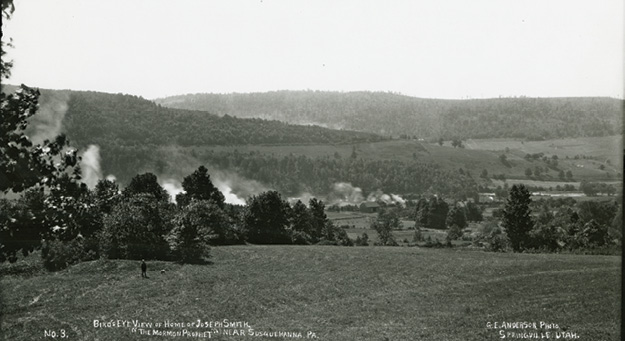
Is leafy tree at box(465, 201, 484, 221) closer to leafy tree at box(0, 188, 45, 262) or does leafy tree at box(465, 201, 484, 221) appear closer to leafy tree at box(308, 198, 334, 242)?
leafy tree at box(308, 198, 334, 242)

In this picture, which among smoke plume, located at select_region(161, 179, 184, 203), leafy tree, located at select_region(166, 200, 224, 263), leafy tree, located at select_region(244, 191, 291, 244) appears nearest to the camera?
leafy tree, located at select_region(166, 200, 224, 263)

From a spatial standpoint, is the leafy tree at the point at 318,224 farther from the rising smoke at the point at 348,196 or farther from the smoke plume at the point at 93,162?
the smoke plume at the point at 93,162

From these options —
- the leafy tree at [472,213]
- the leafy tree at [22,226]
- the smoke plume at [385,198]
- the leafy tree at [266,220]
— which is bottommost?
the smoke plume at [385,198]

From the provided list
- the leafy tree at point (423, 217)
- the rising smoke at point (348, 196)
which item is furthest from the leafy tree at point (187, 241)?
the rising smoke at point (348, 196)

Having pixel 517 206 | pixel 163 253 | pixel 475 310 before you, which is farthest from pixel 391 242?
pixel 475 310

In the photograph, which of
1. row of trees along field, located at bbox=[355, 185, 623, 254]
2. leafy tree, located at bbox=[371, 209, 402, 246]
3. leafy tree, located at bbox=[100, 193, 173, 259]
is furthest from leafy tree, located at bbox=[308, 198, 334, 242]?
leafy tree, located at bbox=[100, 193, 173, 259]

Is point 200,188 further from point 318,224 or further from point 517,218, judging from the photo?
point 517,218
